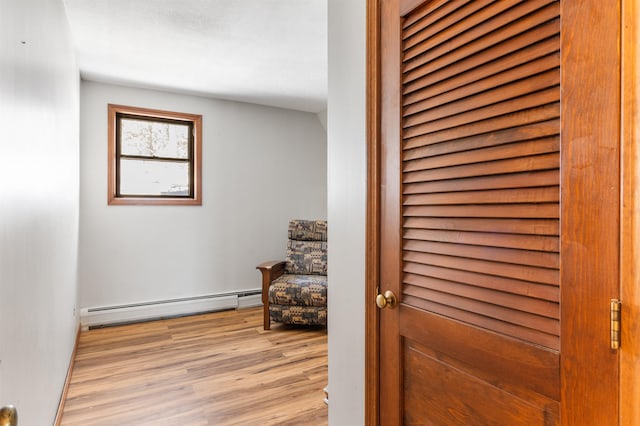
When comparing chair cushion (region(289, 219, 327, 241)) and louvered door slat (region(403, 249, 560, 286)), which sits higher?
louvered door slat (region(403, 249, 560, 286))

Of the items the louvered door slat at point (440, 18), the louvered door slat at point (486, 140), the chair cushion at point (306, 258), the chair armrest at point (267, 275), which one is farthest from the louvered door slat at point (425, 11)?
the chair cushion at point (306, 258)

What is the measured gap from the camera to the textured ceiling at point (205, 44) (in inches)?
89.4

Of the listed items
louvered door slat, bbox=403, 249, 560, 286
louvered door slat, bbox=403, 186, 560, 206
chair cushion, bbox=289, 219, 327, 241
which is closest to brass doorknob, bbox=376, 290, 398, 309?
louvered door slat, bbox=403, 249, 560, 286

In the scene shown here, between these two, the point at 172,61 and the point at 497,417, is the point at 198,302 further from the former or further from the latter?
the point at 497,417

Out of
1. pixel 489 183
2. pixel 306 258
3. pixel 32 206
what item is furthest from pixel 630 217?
pixel 306 258

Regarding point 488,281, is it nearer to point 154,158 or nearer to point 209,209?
point 209,209

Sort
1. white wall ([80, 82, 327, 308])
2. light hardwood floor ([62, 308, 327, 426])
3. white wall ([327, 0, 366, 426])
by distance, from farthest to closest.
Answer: white wall ([80, 82, 327, 308]), light hardwood floor ([62, 308, 327, 426]), white wall ([327, 0, 366, 426])

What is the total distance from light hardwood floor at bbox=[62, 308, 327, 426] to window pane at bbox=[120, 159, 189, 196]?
1.41 meters

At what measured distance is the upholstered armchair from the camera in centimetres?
348

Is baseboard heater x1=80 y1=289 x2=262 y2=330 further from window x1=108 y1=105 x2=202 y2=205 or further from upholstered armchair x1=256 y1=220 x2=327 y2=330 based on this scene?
window x1=108 y1=105 x2=202 y2=205

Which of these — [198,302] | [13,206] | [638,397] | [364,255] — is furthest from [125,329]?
[638,397]

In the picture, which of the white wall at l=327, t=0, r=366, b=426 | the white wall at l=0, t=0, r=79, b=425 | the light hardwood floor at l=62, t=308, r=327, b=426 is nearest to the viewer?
the white wall at l=0, t=0, r=79, b=425

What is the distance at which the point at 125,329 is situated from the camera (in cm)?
353

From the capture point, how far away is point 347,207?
4.54 ft
